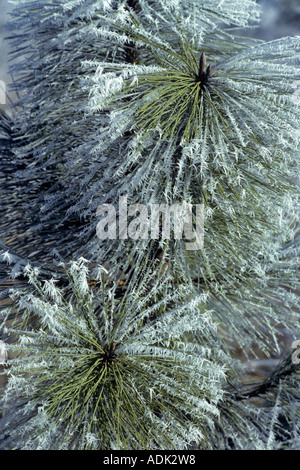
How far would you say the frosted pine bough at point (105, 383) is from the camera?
581mm

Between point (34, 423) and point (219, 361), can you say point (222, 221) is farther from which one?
point (34, 423)

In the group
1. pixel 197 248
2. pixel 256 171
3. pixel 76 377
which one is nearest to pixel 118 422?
pixel 76 377

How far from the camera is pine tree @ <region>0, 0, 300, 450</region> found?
61 centimetres

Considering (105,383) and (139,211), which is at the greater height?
(139,211)

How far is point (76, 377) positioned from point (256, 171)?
43 centimetres

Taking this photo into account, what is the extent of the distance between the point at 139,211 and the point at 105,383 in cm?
28

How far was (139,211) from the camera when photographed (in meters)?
0.72

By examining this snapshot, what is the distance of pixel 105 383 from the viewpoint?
2.02 ft

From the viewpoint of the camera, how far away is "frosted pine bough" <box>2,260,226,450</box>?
58cm

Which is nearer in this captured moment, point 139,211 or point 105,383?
point 105,383

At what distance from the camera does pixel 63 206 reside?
2.80ft

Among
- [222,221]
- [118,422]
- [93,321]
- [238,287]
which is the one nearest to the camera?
[118,422]

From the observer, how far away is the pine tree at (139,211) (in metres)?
0.61

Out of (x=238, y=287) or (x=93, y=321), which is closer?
(x=93, y=321)
